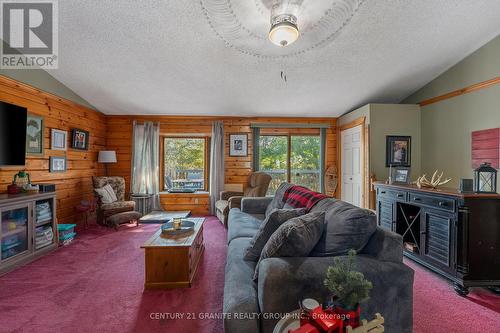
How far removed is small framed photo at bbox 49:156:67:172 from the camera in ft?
11.3

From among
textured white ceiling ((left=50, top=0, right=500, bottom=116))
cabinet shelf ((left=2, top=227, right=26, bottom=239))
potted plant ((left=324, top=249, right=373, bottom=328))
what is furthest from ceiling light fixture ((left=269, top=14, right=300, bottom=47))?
cabinet shelf ((left=2, top=227, right=26, bottom=239))

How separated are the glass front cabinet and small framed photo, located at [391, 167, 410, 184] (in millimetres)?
4565

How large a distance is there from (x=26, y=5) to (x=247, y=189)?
3.75m

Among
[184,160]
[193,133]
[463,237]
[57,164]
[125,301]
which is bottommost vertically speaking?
[125,301]

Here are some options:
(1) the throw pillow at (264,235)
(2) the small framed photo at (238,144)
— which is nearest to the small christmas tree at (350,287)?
(1) the throw pillow at (264,235)

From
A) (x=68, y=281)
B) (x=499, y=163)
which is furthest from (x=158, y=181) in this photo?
(x=499, y=163)

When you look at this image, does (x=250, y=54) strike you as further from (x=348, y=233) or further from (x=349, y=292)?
(x=349, y=292)

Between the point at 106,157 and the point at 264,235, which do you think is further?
the point at 106,157

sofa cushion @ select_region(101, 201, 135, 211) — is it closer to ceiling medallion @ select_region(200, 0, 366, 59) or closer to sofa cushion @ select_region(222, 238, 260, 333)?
sofa cushion @ select_region(222, 238, 260, 333)

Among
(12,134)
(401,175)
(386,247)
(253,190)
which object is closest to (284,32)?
(386,247)

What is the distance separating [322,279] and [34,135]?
4.08 m

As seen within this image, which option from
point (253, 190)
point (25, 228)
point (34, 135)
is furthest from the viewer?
point (253, 190)

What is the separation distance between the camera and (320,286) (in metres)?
1.14

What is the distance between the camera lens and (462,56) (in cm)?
318
